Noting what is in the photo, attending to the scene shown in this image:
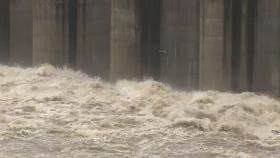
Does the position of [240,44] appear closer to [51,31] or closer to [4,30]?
[51,31]

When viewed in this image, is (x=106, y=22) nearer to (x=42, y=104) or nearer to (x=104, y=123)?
(x=42, y=104)

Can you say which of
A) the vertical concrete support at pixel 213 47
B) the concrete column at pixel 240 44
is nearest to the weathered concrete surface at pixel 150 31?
the vertical concrete support at pixel 213 47

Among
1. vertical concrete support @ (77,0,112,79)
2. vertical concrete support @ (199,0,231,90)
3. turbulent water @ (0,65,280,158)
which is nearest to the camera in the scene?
turbulent water @ (0,65,280,158)

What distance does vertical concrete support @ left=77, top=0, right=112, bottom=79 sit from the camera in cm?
1766

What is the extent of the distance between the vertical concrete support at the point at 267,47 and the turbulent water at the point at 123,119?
46cm

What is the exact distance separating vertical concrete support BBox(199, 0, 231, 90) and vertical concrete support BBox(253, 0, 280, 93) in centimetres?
94

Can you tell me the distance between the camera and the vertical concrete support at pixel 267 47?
642 inches

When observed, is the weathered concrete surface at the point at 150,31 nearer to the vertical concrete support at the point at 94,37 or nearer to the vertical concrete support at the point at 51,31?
the vertical concrete support at the point at 94,37

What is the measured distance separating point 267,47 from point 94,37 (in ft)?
16.4

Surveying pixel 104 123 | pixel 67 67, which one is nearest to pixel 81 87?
pixel 67 67

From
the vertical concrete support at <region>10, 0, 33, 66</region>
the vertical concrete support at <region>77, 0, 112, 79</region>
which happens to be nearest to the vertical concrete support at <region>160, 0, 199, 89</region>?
the vertical concrete support at <region>77, 0, 112, 79</region>

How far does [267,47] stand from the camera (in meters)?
16.4

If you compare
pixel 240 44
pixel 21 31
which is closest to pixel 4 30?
pixel 21 31

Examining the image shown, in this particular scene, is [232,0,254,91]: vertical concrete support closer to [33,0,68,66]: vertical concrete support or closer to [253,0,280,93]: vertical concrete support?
[253,0,280,93]: vertical concrete support
